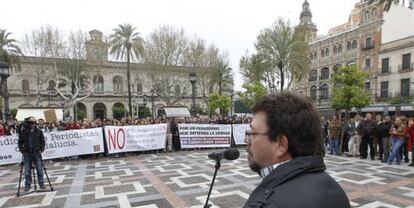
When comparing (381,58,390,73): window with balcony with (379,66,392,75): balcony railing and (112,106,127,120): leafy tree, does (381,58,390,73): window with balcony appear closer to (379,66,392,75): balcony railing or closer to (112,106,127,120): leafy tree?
(379,66,392,75): balcony railing

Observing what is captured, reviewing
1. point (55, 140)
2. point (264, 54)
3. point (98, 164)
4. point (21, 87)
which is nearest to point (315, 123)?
point (98, 164)

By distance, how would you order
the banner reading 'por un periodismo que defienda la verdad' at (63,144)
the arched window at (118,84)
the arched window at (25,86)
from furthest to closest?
the arched window at (118,84)
the arched window at (25,86)
the banner reading 'por un periodismo que defienda la verdad' at (63,144)

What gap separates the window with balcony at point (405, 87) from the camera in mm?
34438

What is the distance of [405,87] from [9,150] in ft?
127

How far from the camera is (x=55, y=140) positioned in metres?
11.7

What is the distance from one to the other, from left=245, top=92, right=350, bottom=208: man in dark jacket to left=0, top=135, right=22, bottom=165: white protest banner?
12.4 m

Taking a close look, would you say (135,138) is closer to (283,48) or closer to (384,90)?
(283,48)

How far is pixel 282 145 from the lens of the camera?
1.32 meters

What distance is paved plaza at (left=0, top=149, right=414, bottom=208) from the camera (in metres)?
6.22

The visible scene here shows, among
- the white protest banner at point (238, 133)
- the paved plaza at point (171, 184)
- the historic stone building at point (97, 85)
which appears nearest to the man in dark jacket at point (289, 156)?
the paved plaza at point (171, 184)

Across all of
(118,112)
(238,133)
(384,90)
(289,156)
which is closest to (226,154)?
(289,156)

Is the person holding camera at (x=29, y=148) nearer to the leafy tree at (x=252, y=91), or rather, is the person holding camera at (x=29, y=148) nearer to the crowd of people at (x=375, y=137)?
the crowd of people at (x=375, y=137)

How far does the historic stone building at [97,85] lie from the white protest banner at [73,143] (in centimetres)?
2049

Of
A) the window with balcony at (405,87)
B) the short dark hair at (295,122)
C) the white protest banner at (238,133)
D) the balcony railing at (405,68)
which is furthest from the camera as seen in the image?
the window with balcony at (405,87)
